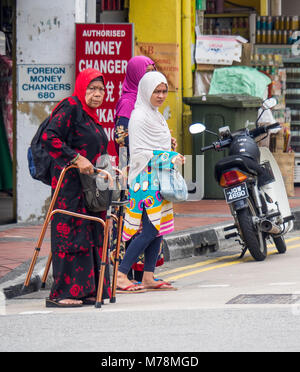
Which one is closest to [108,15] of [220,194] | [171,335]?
[220,194]

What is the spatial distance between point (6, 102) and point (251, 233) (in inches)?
286

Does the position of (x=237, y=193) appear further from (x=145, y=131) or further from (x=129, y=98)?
(x=145, y=131)

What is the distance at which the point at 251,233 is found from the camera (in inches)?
393

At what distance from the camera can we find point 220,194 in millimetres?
15578

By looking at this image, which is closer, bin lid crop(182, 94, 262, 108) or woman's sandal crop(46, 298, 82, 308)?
woman's sandal crop(46, 298, 82, 308)

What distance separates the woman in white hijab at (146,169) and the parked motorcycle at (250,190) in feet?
5.37

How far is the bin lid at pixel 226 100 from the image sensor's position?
50.7 feet

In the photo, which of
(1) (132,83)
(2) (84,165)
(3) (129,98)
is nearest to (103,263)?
(2) (84,165)

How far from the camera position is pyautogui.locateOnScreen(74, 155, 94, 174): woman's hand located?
7312 millimetres

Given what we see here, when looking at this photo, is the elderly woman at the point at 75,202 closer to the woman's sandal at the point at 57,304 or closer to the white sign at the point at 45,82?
the woman's sandal at the point at 57,304

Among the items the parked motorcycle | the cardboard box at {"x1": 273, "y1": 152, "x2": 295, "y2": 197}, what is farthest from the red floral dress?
the cardboard box at {"x1": 273, "y1": 152, "x2": 295, "y2": 197}

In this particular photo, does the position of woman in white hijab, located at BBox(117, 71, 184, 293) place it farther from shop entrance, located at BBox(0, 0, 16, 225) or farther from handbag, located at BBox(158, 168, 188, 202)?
shop entrance, located at BBox(0, 0, 16, 225)

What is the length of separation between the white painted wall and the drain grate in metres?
5.31

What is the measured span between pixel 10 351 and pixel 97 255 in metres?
2.00
